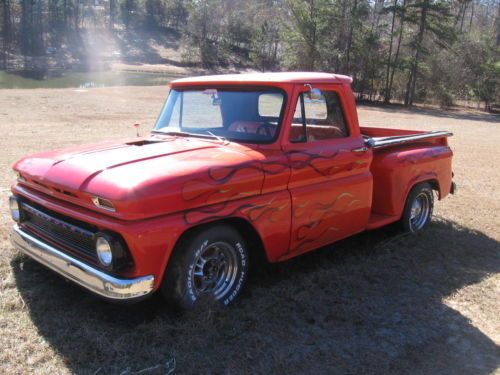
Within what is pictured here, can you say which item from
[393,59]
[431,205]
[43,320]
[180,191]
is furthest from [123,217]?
[393,59]

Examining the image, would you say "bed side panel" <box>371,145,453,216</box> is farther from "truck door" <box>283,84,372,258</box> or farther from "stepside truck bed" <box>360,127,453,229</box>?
"truck door" <box>283,84,372,258</box>

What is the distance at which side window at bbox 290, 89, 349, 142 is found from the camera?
14.2 feet

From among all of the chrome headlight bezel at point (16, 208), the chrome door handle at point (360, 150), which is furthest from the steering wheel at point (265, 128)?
the chrome headlight bezel at point (16, 208)

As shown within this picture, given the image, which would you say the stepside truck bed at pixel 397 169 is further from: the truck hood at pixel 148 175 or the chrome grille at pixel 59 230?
the chrome grille at pixel 59 230

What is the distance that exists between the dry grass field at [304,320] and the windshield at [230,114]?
1.36 m

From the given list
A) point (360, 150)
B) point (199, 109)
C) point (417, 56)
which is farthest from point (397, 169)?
point (417, 56)

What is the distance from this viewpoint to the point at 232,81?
174 inches

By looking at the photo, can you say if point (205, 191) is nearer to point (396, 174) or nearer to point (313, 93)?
point (313, 93)

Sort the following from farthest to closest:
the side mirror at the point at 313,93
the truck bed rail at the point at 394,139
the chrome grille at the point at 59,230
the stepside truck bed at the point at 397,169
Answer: the stepside truck bed at the point at 397,169 < the truck bed rail at the point at 394,139 < the side mirror at the point at 313,93 < the chrome grille at the point at 59,230

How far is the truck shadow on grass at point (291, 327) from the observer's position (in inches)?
130

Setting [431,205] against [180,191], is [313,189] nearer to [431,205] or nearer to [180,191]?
[180,191]

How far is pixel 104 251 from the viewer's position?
3.30m

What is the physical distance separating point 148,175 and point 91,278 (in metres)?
0.78

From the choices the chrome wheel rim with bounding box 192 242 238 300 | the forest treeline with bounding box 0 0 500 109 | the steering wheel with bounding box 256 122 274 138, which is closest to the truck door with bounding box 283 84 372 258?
the steering wheel with bounding box 256 122 274 138
